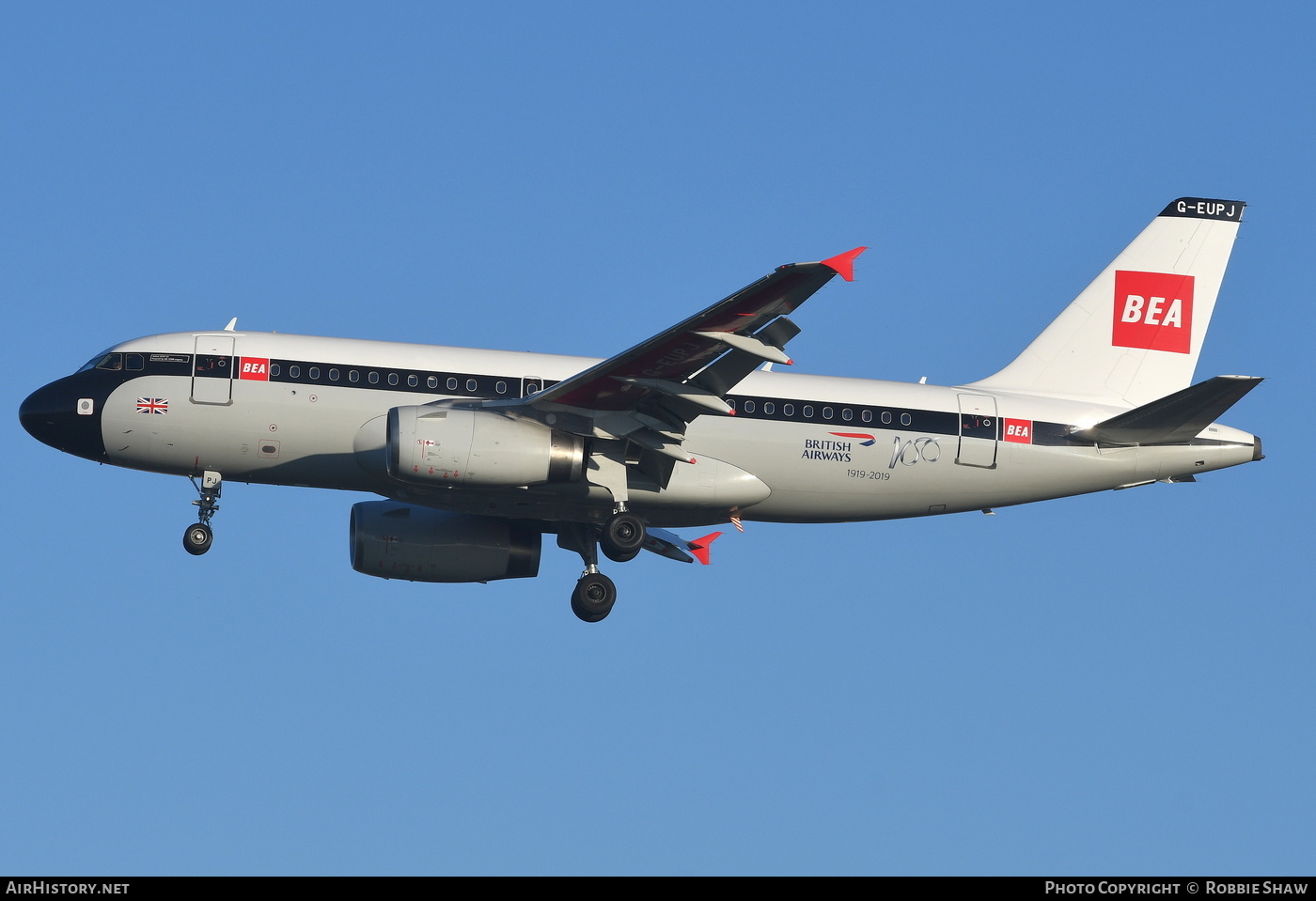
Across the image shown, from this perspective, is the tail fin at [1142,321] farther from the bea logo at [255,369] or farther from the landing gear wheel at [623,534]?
the bea logo at [255,369]

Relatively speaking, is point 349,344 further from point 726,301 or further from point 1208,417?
point 1208,417

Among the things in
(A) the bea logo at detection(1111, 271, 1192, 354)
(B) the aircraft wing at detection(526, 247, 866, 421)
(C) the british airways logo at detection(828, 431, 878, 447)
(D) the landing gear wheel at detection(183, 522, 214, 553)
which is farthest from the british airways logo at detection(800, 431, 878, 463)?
(D) the landing gear wheel at detection(183, 522, 214, 553)

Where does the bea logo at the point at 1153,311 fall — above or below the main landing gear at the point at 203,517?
above

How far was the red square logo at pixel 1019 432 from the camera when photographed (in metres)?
A: 33.8

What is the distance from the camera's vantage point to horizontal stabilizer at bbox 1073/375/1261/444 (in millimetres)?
31062

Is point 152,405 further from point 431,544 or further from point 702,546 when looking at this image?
point 702,546

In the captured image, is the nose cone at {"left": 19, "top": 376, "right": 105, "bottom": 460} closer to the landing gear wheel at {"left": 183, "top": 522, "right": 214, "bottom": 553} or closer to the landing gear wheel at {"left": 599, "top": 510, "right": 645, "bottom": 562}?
the landing gear wheel at {"left": 183, "top": 522, "right": 214, "bottom": 553}

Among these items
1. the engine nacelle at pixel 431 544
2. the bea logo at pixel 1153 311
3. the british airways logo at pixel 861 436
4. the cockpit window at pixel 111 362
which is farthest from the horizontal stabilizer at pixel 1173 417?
the cockpit window at pixel 111 362

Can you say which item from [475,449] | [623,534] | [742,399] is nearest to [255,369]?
[475,449]

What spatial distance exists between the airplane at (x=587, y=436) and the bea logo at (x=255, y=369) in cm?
5

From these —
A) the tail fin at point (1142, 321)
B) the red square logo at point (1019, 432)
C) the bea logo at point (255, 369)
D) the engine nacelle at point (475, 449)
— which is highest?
the tail fin at point (1142, 321)

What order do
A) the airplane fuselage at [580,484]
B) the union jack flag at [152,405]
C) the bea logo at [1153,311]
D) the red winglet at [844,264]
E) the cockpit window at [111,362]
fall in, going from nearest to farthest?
the red winglet at [844,264]
the airplane fuselage at [580,484]
the union jack flag at [152,405]
the cockpit window at [111,362]
the bea logo at [1153,311]

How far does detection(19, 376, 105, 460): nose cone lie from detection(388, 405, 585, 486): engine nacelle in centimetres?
629

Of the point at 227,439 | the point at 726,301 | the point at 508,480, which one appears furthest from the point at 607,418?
the point at 227,439
